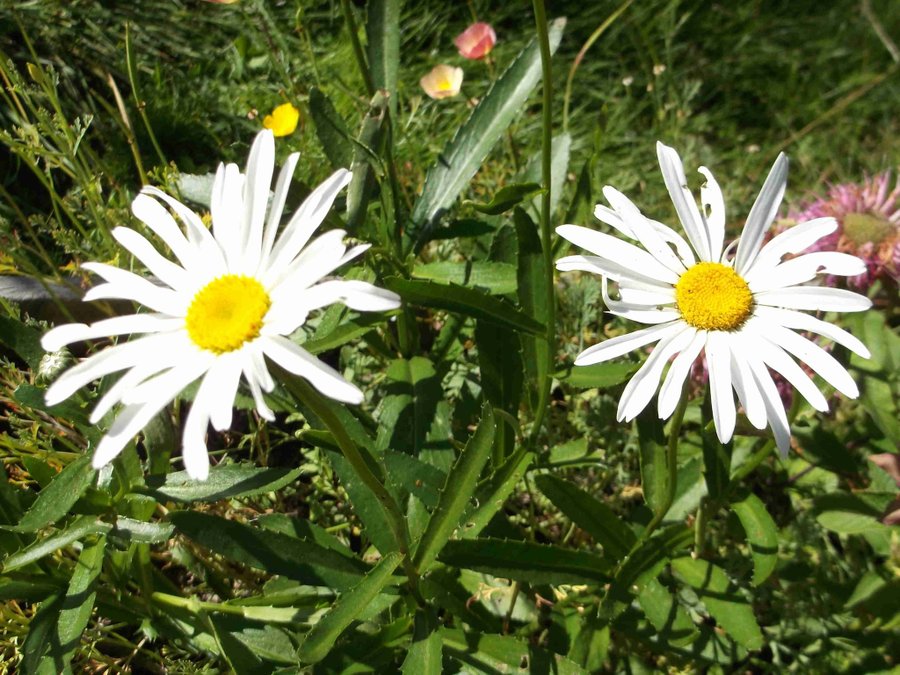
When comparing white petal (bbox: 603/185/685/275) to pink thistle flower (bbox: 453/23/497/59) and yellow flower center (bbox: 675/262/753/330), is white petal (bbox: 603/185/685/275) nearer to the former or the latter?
yellow flower center (bbox: 675/262/753/330)

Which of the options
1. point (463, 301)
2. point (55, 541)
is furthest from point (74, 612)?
point (463, 301)

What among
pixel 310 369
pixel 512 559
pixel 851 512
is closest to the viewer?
pixel 310 369

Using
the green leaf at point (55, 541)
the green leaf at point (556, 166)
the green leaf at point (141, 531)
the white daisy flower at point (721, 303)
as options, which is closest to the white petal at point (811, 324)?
the white daisy flower at point (721, 303)

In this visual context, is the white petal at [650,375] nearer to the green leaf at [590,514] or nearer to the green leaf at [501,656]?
the green leaf at [590,514]

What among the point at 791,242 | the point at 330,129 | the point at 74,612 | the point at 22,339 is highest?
the point at 330,129

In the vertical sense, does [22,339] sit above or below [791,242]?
below

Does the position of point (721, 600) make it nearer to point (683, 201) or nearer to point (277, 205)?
point (683, 201)

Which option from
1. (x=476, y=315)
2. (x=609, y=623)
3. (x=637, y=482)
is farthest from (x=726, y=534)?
(x=476, y=315)
